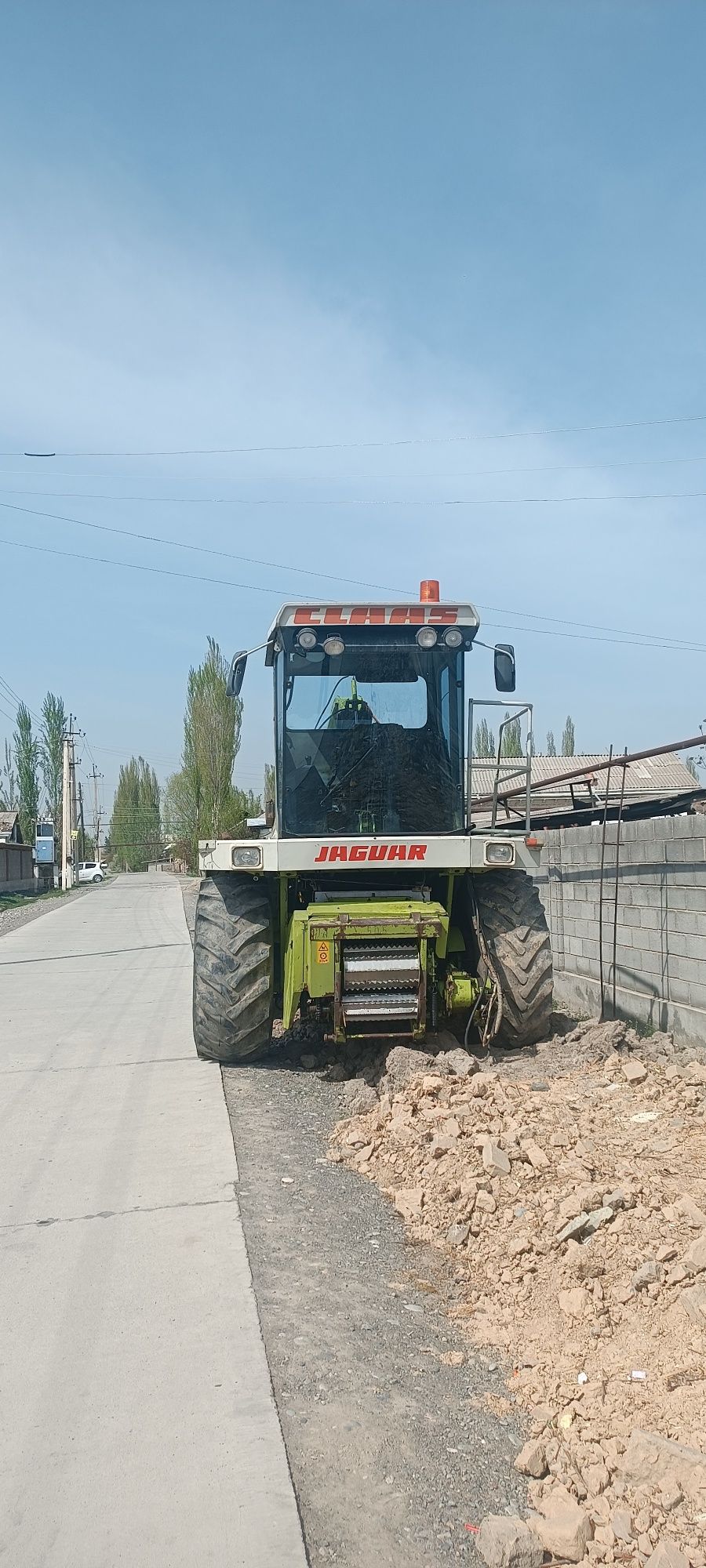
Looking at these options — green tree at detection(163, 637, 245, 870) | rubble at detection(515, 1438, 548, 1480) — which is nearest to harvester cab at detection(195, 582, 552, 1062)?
rubble at detection(515, 1438, 548, 1480)

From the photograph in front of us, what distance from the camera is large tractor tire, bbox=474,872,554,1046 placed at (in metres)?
7.82

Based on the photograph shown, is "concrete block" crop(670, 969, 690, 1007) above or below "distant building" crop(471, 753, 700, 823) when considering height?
below

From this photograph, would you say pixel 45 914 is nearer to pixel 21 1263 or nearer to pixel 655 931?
pixel 655 931

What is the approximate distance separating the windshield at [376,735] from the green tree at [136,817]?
90543mm

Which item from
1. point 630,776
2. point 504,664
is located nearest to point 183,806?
point 630,776

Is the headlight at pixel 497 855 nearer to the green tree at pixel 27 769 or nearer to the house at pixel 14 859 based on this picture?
the house at pixel 14 859

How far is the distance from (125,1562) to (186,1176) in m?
2.99

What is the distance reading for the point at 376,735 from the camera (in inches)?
320

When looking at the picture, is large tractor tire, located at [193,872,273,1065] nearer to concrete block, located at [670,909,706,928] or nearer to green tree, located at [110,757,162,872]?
concrete block, located at [670,909,706,928]

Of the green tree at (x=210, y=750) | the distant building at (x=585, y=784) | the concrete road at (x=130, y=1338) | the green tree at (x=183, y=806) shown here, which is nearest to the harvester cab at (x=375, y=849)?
the distant building at (x=585, y=784)

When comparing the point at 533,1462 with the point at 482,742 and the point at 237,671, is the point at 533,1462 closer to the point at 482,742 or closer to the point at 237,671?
the point at 237,671

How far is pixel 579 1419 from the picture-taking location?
3.31 m

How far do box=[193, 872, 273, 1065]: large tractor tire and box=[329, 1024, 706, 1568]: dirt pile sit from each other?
1259mm

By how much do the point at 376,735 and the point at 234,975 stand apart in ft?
6.16
